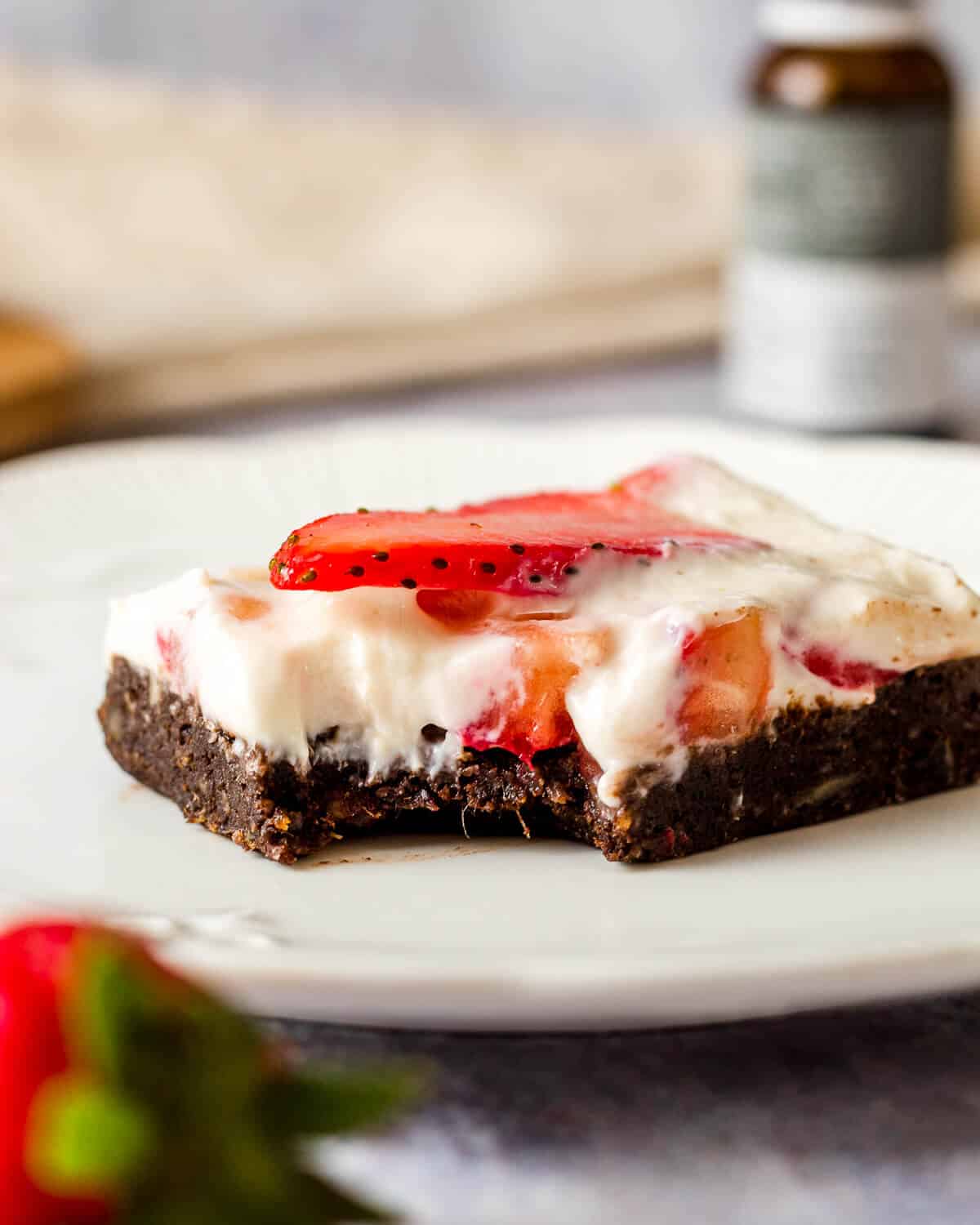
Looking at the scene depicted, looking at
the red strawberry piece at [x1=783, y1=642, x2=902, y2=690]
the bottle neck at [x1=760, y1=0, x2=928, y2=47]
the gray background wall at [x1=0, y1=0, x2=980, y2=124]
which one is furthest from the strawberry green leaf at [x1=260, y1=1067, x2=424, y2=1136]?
the gray background wall at [x1=0, y1=0, x2=980, y2=124]

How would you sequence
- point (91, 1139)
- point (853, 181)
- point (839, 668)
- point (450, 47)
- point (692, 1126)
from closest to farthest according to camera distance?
point (91, 1139) → point (692, 1126) → point (839, 668) → point (853, 181) → point (450, 47)

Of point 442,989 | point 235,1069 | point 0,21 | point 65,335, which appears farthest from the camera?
point 0,21

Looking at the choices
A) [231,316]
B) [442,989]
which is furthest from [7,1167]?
[231,316]

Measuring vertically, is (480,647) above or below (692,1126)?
above

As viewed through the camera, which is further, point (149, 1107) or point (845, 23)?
point (845, 23)

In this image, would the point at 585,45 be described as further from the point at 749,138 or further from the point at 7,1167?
the point at 7,1167

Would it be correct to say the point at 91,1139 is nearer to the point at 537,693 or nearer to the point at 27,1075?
the point at 27,1075

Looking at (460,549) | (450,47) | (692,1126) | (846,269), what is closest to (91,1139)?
(692,1126)
